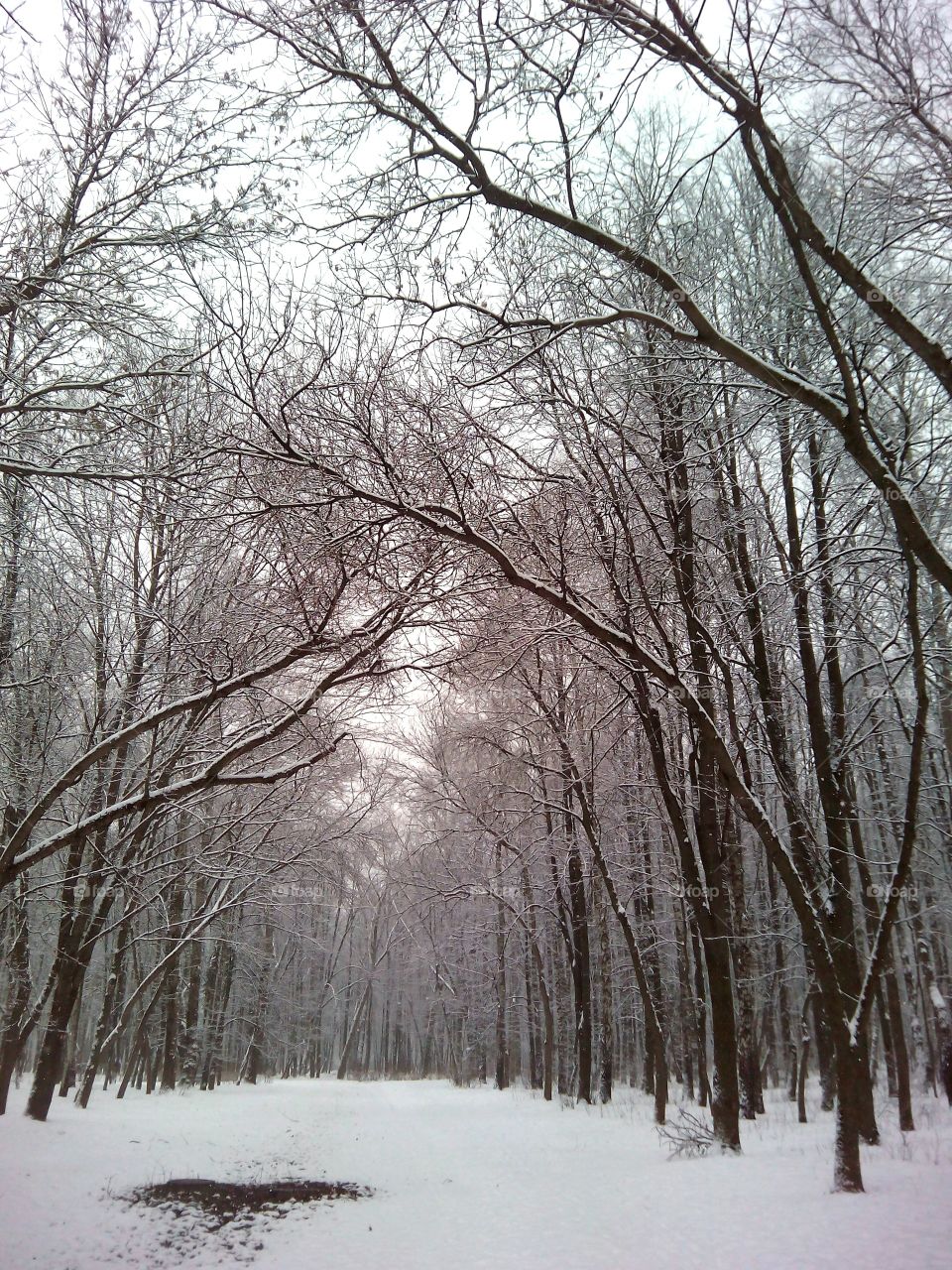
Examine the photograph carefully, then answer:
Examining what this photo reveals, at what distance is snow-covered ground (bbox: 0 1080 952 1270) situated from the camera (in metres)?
5.67

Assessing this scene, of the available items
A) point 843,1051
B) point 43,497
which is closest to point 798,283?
point 43,497

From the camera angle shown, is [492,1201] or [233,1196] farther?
[233,1196]

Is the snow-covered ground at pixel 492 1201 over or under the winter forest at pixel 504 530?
under

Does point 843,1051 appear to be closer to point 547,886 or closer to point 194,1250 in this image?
point 194,1250

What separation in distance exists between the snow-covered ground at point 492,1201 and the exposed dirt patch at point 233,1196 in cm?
28

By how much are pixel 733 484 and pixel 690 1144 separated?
7945 mm

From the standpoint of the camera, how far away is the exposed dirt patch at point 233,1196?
7930 millimetres

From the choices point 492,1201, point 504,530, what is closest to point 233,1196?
point 492,1201

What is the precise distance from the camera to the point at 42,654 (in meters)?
10.6

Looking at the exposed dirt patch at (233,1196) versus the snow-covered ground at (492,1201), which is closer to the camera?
the snow-covered ground at (492,1201)

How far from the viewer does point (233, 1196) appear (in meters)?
8.70

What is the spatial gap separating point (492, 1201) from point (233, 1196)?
3.12 metres

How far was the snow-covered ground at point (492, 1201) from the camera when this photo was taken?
5.67 m

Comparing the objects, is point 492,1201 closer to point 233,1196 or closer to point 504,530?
point 233,1196
